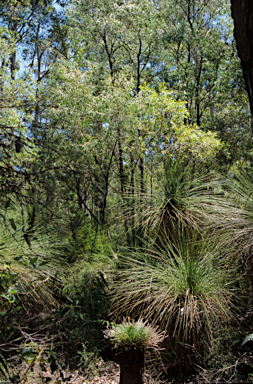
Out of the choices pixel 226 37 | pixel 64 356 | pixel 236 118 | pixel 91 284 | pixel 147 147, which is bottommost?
pixel 64 356

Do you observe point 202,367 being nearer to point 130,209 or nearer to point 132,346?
point 132,346

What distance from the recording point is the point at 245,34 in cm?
93

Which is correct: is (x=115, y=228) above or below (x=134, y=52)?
below

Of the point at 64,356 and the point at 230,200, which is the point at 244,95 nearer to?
the point at 230,200

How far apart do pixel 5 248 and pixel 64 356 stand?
1205 millimetres

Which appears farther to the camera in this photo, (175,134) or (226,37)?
(226,37)

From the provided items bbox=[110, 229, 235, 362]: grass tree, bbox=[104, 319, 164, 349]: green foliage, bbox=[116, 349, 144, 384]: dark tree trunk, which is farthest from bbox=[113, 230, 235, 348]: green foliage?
bbox=[116, 349, 144, 384]: dark tree trunk

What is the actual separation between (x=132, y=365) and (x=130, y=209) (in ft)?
6.70

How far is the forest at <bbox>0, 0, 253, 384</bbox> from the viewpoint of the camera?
2607mm

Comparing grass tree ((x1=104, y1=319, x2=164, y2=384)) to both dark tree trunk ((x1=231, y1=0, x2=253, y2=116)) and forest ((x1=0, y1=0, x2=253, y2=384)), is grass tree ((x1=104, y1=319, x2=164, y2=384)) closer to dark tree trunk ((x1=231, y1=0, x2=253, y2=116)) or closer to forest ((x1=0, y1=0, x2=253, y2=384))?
forest ((x1=0, y1=0, x2=253, y2=384))

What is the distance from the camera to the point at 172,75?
7441 millimetres

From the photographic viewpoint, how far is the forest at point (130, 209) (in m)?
2.61

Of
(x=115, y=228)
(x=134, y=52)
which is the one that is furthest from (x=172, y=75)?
(x=115, y=228)

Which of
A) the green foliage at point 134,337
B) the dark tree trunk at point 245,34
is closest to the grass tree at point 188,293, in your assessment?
the green foliage at point 134,337
